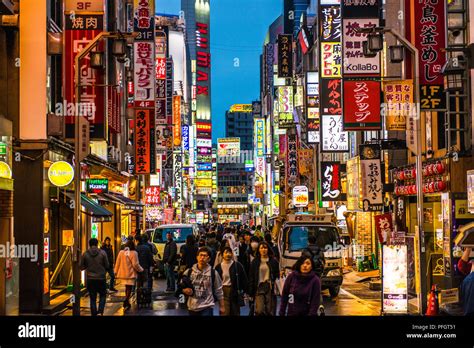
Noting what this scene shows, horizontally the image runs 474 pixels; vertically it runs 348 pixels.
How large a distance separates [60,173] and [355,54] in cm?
1191

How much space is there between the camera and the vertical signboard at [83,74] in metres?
23.0

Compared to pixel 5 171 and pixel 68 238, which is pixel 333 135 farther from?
pixel 5 171

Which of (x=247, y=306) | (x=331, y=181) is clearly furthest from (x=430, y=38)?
(x=331, y=181)

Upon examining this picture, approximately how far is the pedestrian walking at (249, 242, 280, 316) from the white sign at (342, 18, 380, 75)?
1402 cm

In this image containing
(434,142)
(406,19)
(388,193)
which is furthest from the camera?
(388,193)

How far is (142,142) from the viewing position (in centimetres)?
4297

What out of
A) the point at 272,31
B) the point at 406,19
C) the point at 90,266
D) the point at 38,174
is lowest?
the point at 90,266

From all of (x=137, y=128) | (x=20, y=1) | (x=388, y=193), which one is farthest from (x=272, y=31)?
(x=20, y=1)

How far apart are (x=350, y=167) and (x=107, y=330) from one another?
29.6m

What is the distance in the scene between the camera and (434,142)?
2608 centimetres

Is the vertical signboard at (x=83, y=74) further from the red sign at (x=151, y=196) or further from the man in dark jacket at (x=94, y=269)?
the red sign at (x=151, y=196)

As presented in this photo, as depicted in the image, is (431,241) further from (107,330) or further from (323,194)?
(107,330)

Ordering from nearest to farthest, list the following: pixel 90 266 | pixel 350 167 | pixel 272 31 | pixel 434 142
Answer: pixel 90 266
pixel 434 142
pixel 350 167
pixel 272 31

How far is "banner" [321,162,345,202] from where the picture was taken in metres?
40.5
